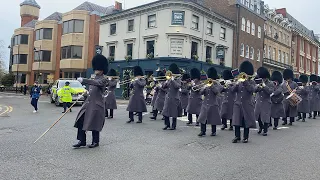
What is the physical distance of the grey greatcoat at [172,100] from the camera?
9939 millimetres

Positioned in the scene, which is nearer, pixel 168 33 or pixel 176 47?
pixel 168 33

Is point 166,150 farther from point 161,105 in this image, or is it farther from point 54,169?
point 161,105

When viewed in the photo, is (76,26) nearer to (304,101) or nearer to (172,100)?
(304,101)

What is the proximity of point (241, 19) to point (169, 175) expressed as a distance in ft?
114

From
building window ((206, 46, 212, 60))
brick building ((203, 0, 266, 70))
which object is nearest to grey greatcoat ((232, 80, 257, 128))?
building window ((206, 46, 212, 60))

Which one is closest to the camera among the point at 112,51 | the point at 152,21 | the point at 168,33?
the point at 168,33

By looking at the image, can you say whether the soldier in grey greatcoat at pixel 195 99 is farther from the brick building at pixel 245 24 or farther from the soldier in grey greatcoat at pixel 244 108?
the brick building at pixel 245 24

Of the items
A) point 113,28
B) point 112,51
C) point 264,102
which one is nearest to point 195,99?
point 264,102

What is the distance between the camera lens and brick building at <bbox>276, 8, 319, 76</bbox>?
5273 cm

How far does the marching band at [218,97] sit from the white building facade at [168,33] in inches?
632

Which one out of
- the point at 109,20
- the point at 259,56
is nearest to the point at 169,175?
the point at 109,20

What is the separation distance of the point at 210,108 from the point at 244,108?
41.0 inches

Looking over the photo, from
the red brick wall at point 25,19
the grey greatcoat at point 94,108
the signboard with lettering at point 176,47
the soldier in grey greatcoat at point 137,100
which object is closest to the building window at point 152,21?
the signboard with lettering at point 176,47

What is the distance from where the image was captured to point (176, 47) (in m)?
29.3
